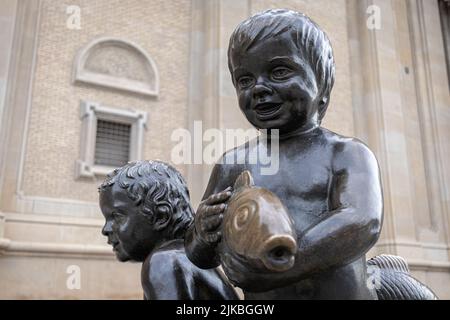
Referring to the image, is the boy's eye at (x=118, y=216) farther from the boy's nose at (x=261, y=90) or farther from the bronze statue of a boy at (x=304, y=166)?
the boy's nose at (x=261, y=90)

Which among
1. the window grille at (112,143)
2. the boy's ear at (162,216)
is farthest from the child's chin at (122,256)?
the window grille at (112,143)

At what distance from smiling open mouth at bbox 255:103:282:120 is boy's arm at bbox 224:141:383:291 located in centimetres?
23

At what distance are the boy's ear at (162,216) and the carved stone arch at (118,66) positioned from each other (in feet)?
25.4

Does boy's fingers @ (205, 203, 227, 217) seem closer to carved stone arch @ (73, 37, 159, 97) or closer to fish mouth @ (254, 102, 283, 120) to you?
fish mouth @ (254, 102, 283, 120)

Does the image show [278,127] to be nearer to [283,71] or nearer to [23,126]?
[283,71]

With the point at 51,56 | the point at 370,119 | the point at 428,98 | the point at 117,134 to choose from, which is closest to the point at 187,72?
the point at 117,134

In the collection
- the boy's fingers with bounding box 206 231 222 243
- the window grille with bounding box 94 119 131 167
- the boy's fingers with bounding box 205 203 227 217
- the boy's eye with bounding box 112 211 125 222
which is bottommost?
the boy's fingers with bounding box 206 231 222 243

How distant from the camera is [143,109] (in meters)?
8.94

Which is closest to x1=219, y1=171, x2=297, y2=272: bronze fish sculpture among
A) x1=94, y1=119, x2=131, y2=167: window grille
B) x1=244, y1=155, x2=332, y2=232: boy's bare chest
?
x1=244, y1=155, x2=332, y2=232: boy's bare chest

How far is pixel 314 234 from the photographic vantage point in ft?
2.86

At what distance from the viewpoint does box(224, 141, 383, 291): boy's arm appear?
33.7 inches

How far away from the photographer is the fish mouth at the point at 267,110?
3.58ft

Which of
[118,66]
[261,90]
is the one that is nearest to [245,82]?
[261,90]

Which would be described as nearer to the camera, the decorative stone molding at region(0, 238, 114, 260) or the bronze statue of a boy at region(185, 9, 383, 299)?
the bronze statue of a boy at region(185, 9, 383, 299)
